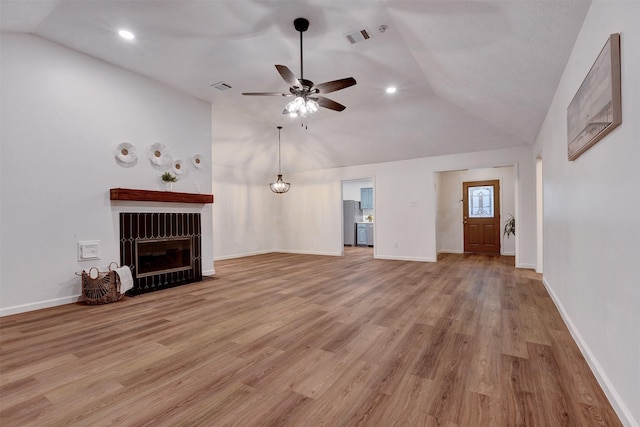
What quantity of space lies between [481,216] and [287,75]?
7293 mm

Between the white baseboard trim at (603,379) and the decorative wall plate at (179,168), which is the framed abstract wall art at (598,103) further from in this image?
the decorative wall plate at (179,168)

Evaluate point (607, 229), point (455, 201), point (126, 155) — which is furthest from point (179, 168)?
point (455, 201)

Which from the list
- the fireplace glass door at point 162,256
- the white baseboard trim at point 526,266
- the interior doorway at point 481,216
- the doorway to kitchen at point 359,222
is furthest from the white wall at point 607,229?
the doorway to kitchen at point 359,222

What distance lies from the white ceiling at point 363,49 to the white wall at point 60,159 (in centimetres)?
36

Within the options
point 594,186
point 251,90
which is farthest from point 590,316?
point 251,90

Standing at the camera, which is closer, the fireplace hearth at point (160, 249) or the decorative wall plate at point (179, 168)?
the fireplace hearth at point (160, 249)

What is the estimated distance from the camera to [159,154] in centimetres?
461

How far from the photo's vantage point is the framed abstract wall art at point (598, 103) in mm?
1506

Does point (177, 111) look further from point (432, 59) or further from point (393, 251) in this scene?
point (393, 251)

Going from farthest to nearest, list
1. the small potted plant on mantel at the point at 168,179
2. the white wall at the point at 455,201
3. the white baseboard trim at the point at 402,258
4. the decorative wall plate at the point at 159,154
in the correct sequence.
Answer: the white wall at the point at 455,201 < the white baseboard trim at the point at 402,258 < the small potted plant on mantel at the point at 168,179 < the decorative wall plate at the point at 159,154

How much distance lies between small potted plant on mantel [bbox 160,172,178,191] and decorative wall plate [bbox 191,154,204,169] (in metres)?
0.48

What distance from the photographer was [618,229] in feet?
5.03

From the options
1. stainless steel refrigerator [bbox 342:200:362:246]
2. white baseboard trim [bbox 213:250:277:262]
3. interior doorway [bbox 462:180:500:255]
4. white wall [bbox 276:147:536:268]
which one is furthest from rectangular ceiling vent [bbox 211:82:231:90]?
interior doorway [bbox 462:180:500:255]

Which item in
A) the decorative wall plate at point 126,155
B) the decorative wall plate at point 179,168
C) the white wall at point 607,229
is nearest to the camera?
the white wall at point 607,229
